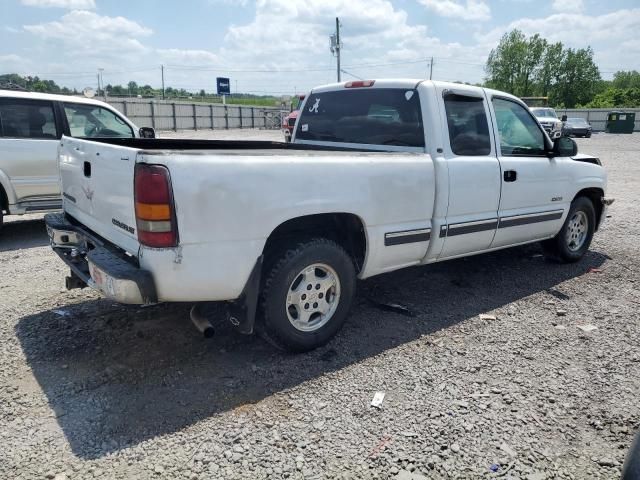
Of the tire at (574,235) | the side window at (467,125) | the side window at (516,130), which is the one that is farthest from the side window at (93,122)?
the tire at (574,235)

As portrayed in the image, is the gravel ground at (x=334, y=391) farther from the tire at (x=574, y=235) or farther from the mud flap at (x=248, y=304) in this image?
the tire at (x=574, y=235)

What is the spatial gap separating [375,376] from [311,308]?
66 cm

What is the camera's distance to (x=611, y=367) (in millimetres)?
3693

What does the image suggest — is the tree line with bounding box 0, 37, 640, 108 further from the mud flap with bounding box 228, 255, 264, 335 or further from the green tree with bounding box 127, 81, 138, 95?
the mud flap with bounding box 228, 255, 264, 335

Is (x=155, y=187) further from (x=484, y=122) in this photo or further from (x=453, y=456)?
(x=484, y=122)

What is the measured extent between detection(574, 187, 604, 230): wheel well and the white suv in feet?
17.9

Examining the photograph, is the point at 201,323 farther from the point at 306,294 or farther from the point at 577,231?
the point at 577,231

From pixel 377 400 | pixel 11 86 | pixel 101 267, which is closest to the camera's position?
pixel 101 267

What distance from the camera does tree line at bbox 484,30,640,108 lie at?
248 ft

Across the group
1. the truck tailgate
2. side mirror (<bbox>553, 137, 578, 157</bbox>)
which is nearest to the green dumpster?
side mirror (<bbox>553, 137, 578, 157</bbox>)

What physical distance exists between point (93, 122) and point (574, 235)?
21.7 ft

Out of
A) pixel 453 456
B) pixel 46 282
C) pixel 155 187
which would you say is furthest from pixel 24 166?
pixel 453 456

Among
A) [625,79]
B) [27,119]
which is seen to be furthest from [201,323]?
[625,79]

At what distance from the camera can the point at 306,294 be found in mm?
3689
